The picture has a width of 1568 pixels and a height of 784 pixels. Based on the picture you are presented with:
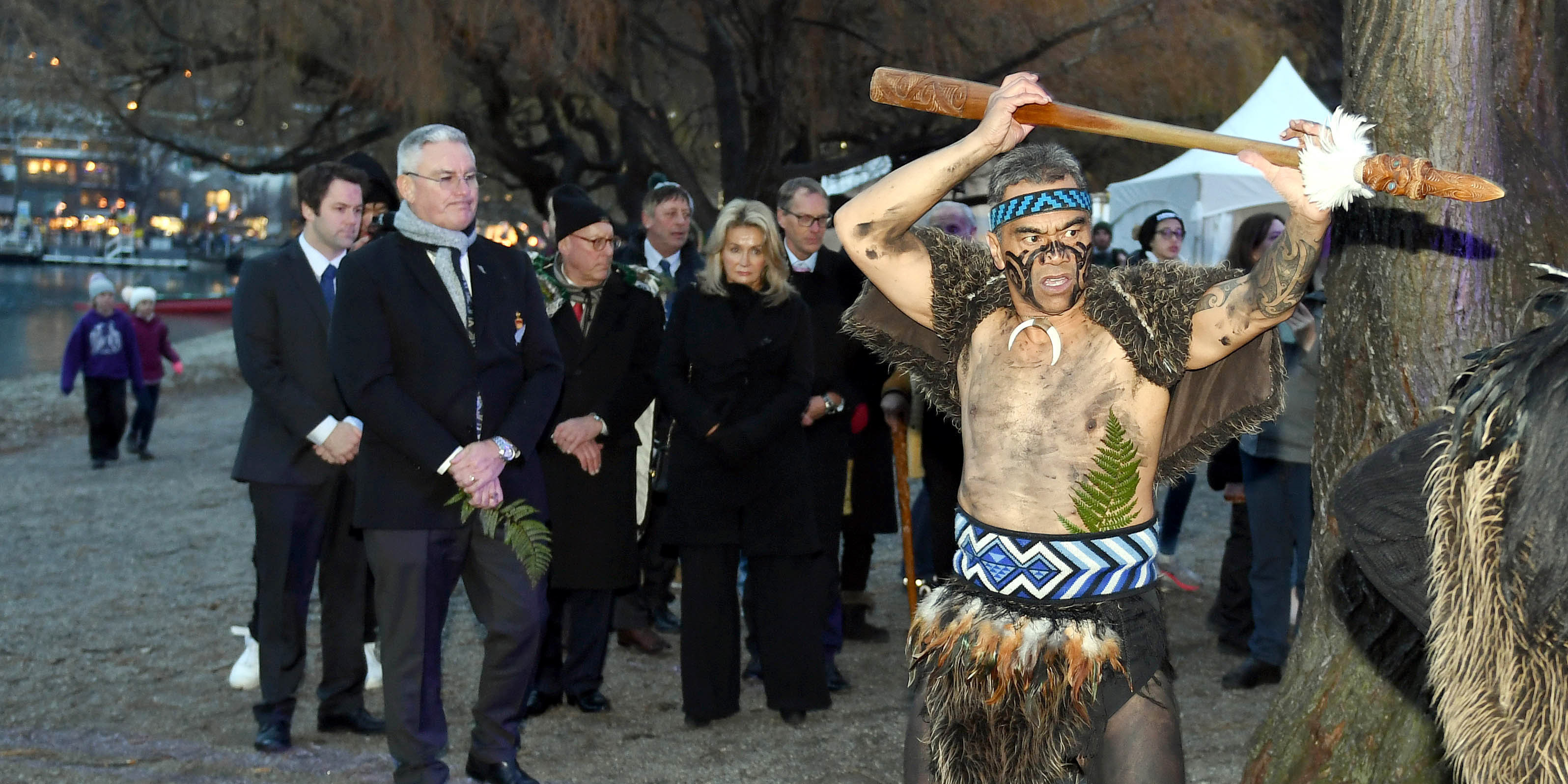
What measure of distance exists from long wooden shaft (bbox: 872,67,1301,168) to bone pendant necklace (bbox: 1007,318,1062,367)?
444mm

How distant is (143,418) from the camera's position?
1328 centimetres

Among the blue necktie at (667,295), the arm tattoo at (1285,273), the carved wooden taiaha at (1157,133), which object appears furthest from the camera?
the blue necktie at (667,295)

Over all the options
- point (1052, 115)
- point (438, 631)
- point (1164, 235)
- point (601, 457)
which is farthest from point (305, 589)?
point (1164, 235)

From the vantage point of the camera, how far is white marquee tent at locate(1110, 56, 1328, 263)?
12.8 m

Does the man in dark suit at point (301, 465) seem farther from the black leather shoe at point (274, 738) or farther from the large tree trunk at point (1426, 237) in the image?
the large tree trunk at point (1426, 237)

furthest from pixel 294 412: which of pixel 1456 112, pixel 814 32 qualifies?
pixel 814 32

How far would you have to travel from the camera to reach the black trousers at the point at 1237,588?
21.6ft

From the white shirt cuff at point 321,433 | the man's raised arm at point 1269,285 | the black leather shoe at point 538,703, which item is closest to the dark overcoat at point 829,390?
the black leather shoe at point 538,703

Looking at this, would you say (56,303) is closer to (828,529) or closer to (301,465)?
(301,465)

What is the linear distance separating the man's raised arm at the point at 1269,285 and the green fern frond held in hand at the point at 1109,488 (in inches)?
9.1

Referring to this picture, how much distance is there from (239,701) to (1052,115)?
431 cm

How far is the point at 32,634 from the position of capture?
6680 mm

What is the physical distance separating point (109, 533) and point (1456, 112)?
28.2 ft

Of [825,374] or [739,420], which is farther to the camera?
[825,374]
